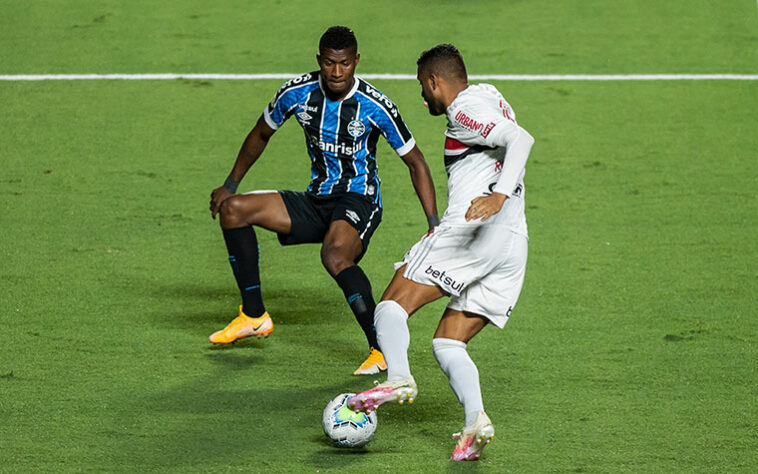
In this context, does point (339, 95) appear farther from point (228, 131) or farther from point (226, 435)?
point (228, 131)

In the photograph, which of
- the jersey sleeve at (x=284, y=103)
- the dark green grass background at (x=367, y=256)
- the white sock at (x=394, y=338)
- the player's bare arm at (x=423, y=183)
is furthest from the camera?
the jersey sleeve at (x=284, y=103)

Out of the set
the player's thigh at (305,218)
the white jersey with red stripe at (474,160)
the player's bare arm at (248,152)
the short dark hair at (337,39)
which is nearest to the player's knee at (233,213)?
the player's bare arm at (248,152)

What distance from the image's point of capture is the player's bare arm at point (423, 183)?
569cm

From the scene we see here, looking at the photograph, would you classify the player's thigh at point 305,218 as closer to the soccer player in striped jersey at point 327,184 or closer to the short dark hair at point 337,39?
the soccer player in striped jersey at point 327,184

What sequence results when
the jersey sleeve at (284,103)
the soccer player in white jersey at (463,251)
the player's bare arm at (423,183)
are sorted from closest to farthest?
the soccer player in white jersey at (463,251)
the player's bare arm at (423,183)
the jersey sleeve at (284,103)

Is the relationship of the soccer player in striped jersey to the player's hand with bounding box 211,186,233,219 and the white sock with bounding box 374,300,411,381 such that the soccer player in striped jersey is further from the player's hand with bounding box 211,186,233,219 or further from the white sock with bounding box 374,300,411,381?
the white sock with bounding box 374,300,411,381

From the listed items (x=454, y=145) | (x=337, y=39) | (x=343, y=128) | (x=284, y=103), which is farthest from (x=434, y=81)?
(x=284, y=103)

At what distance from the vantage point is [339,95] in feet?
19.5

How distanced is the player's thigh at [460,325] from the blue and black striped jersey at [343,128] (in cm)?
128

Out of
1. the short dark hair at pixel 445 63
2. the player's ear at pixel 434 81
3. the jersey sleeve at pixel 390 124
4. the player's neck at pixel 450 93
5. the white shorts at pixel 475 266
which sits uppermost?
the short dark hair at pixel 445 63

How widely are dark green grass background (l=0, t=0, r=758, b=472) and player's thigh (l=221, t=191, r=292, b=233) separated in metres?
→ 0.67

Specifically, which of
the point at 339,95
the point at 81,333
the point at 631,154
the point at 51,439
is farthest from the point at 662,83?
the point at 51,439

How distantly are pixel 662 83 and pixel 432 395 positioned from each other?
579 centimetres

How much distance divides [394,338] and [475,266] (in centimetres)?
46
